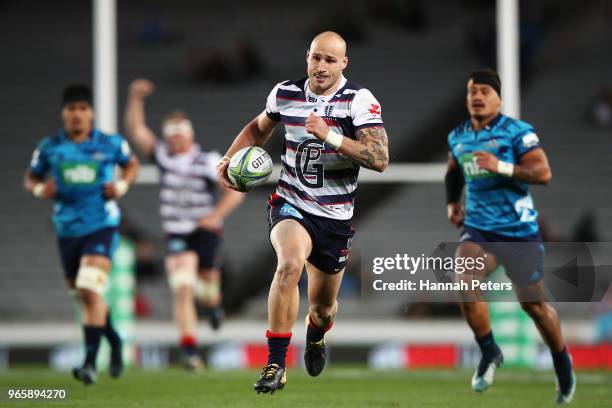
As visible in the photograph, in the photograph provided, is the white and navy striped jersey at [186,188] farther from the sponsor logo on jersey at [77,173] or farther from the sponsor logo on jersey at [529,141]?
the sponsor logo on jersey at [529,141]

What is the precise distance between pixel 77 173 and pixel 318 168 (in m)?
3.19

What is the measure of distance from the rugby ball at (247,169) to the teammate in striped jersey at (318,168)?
0.07 meters

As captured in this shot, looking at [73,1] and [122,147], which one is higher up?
[73,1]

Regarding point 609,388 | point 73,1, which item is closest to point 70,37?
point 73,1

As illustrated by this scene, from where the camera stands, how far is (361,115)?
24.9ft

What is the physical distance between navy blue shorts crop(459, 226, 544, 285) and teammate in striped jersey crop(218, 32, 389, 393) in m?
1.31

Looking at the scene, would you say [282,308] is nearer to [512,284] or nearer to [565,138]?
[512,284]

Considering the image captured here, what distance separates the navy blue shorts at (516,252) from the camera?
28.9 feet

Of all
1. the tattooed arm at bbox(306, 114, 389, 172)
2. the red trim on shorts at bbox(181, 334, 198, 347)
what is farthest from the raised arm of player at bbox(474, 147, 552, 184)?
the red trim on shorts at bbox(181, 334, 198, 347)

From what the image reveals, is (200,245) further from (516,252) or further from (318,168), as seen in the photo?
(318,168)

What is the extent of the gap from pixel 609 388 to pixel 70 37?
45.5 ft

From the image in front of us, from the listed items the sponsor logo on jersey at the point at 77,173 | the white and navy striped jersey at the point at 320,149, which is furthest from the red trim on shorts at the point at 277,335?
the sponsor logo on jersey at the point at 77,173

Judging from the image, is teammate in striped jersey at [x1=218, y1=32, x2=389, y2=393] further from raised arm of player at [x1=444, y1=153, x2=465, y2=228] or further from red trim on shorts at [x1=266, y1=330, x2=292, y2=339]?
raised arm of player at [x1=444, y1=153, x2=465, y2=228]

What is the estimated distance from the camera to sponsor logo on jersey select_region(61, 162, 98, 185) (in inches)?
405
